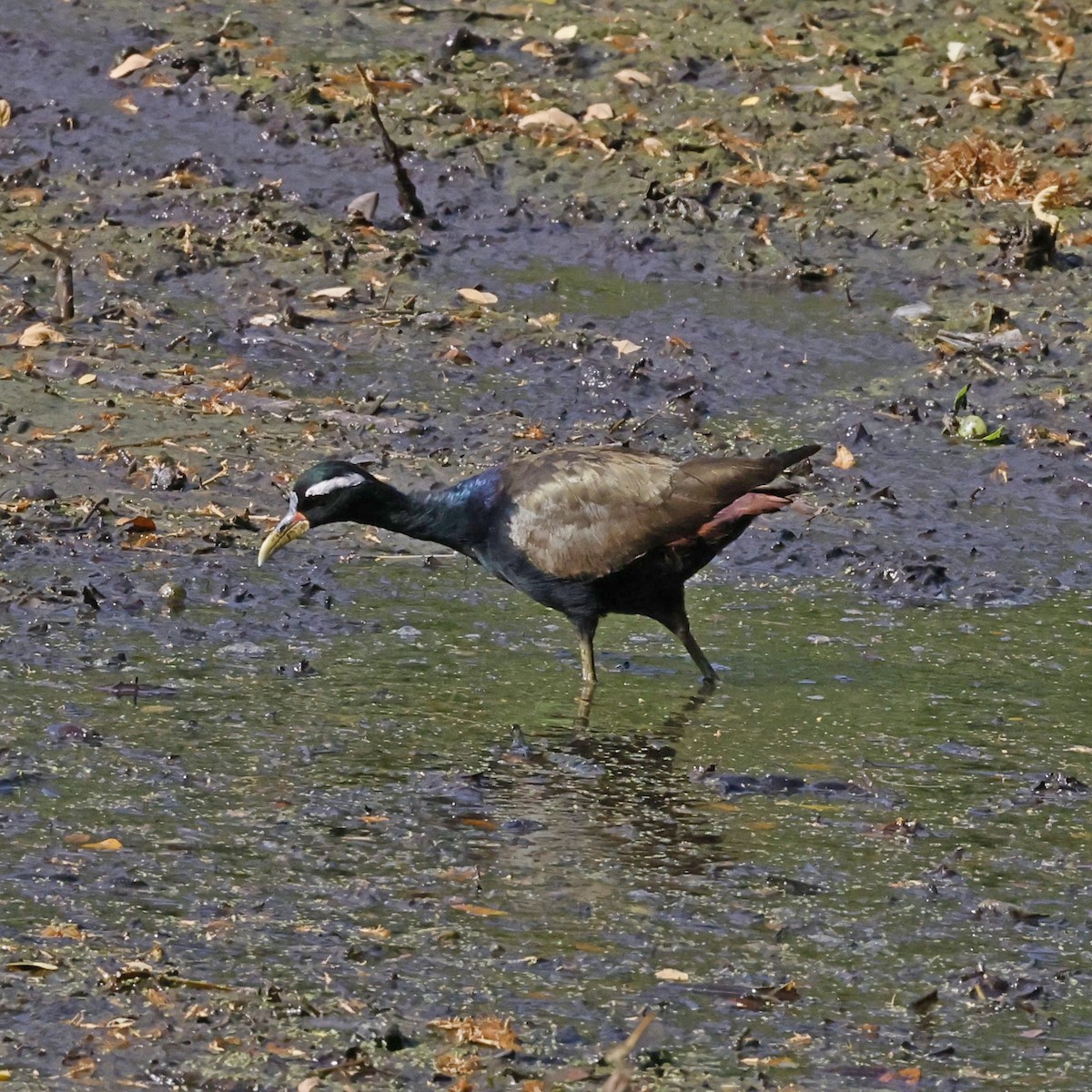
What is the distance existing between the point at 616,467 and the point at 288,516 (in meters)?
1.34

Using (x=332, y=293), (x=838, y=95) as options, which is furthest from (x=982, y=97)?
(x=332, y=293)


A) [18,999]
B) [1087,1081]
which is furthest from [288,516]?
[1087,1081]

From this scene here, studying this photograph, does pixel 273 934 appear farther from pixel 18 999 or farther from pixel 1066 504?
pixel 1066 504

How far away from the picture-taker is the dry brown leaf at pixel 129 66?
44.7 ft

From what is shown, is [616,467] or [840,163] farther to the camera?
[840,163]

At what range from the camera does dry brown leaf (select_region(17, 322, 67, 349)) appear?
10789 millimetres

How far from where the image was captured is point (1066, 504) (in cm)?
1004

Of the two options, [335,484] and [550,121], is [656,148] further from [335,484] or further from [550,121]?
[335,484]

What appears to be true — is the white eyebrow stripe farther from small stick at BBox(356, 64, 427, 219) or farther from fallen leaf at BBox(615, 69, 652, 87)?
fallen leaf at BBox(615, 69, 652, 87)

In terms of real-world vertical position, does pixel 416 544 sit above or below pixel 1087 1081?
below

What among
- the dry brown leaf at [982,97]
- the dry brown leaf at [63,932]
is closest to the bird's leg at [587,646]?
the dry brown leaf at [63,932]

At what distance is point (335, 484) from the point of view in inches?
327

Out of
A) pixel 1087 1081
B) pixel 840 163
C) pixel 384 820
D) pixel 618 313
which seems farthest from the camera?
pixel 840 163

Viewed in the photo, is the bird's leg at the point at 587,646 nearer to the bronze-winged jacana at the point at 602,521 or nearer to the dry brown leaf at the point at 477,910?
the bronze-winged jacana at the point at 602,521
